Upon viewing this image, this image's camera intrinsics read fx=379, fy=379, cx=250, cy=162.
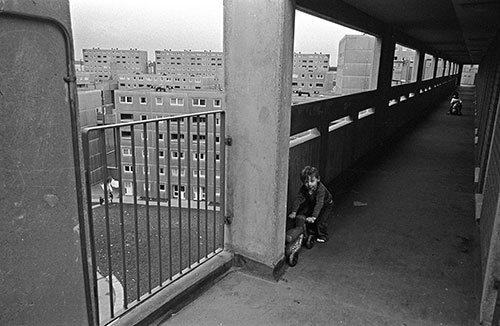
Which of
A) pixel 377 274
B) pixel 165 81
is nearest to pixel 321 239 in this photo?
pixel 377 274

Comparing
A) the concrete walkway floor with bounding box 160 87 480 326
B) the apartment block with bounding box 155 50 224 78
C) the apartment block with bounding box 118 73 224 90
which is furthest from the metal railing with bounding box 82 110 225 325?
the apartment block with bounding box 155 50 224 78

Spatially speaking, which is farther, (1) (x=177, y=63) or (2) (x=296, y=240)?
(1) (x=177, y=63)

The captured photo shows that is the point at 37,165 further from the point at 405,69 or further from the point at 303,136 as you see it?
the point at 405,69

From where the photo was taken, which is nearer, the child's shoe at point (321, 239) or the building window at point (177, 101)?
the building window at point (177, 101)

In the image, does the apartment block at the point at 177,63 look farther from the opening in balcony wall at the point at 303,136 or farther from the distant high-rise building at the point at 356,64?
the distant high-rise building at the point at 356,64

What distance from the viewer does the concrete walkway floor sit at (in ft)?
10.1

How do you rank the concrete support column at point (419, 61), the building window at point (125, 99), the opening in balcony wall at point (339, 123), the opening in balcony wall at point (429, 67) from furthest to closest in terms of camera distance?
the opening in balcony wall at point (429, 67), the concrete support column at point (419, 61), the opening in balcony wall at point (339, 123), the building window at point (125, 99)

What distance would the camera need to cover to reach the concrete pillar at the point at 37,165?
1.52 meters

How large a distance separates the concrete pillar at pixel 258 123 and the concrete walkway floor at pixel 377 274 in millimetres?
405

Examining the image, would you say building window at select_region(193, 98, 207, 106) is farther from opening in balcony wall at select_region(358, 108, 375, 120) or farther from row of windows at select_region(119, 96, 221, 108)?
opening in balcony wall at select_region(358, 108, 375, 120)

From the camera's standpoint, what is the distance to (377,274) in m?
3.75

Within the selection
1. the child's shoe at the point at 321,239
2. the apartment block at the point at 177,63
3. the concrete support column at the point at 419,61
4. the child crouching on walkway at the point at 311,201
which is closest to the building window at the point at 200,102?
the child crouching on walkway at the point at 311,201

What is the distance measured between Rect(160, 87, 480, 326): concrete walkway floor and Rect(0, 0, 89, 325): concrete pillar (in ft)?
4.46

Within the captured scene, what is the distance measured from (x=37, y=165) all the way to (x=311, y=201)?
121 inches
